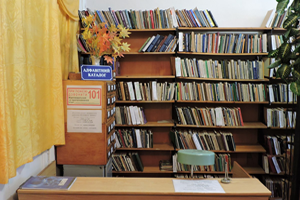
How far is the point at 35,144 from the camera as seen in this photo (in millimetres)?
1953

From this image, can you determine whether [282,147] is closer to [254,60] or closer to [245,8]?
[254,60]

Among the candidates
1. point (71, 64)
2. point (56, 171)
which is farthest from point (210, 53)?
point (56, 171)

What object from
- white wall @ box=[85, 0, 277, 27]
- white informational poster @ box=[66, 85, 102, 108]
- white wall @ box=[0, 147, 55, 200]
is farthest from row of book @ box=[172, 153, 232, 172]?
white wall @ box=[85, 0, 277, 27]

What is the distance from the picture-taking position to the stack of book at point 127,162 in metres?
3.33

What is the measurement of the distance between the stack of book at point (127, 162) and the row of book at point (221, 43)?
1.54 metres

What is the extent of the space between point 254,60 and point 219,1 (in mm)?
A: 937

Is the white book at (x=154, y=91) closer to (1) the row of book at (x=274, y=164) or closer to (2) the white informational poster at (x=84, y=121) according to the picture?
(2) the white informational poster at (x=84, y=121)

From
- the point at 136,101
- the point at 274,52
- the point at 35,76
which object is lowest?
the point at 136,101

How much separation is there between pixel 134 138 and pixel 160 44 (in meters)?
1.29

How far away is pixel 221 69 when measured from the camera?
3.37 m

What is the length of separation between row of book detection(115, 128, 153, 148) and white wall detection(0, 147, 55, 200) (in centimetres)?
116

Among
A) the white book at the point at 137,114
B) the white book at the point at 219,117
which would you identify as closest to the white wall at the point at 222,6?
the white book at the point at 219,117

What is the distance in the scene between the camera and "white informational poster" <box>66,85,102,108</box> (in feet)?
7.52

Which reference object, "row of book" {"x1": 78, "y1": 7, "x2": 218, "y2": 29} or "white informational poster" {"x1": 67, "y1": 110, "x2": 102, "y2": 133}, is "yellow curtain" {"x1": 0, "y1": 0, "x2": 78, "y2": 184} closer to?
"white informational poster" {"x1": 67, "y1": 110, "x2": 102, "y2": 133}
